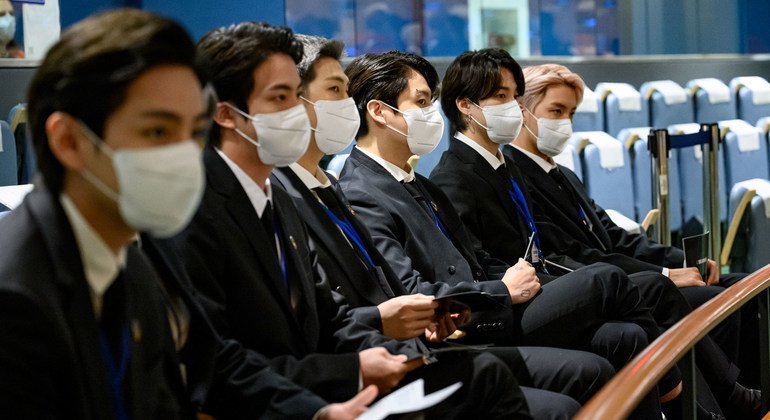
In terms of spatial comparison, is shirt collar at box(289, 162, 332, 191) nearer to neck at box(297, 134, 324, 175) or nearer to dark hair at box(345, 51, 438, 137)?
neck at box(297, 134, 324, 175)

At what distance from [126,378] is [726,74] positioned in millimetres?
7692

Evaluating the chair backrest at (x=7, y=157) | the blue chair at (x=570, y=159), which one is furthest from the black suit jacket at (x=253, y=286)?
the blue chair at (x=570, y=159)

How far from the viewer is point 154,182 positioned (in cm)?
150

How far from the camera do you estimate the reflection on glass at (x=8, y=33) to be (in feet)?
13.9

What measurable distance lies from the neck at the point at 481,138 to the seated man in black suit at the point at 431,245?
37 centimetres

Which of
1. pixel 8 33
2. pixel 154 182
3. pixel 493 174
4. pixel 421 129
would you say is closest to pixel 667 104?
pixel 493 174

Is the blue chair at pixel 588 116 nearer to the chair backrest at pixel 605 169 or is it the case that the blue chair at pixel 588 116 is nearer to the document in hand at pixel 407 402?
the chair backrest at pixel 605 169

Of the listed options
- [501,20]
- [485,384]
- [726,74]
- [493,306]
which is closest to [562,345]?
[493,306]

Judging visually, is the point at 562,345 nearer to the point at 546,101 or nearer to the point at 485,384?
the point at 485,384

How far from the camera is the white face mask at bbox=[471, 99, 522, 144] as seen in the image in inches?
147

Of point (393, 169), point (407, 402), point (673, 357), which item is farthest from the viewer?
point (393, 169)

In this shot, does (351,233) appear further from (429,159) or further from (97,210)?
(429,159)

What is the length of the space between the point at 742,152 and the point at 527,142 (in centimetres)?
244

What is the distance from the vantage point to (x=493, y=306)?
2.72 meters
